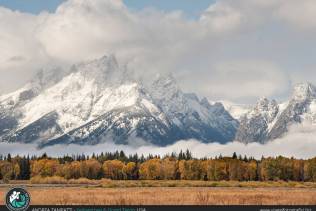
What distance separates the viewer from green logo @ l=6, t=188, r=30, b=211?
46.6 m

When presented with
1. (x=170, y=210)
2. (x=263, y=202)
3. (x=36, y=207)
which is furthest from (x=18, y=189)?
(x=263, y=202)

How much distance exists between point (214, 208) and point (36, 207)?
47.9 ft

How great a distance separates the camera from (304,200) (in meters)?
67.9

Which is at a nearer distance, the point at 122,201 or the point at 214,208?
the point at 214,208

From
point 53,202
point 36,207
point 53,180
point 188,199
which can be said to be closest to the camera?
point 36,207

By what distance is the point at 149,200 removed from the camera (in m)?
67.9

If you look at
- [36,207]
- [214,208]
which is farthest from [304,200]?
[36,207]

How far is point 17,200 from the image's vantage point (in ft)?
155

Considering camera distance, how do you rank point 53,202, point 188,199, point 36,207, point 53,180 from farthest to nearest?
1. point 53,180
2. point 188,199
3. point 53,202
4. point 36,207

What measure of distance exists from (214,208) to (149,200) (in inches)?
771

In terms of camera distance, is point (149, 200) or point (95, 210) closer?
point (95, 210)

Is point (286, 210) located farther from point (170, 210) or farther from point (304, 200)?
point (304, 200)

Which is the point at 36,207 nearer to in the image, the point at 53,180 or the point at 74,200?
the point at 74,200

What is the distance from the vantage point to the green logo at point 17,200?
46.6 m
